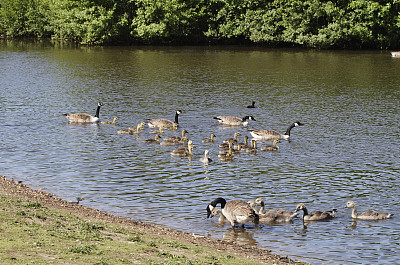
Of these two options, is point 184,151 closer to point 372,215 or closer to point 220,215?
point 220,215

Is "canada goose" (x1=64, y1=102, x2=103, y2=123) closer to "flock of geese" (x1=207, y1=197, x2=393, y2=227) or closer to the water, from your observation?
the water

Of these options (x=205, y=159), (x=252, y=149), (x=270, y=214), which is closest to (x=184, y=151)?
(x=205, y=159)

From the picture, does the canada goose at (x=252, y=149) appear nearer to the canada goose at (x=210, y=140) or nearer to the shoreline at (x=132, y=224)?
the canada goose at (x=210, y=140)

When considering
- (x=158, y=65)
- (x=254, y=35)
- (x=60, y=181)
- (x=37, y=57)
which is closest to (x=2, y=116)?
(x=60, y=181)

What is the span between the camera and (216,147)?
986 inches

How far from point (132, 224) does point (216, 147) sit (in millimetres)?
10425

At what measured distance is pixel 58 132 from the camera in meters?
27.3

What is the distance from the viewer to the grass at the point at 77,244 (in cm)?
1059

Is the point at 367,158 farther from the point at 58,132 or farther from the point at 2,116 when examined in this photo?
the point at 2,116

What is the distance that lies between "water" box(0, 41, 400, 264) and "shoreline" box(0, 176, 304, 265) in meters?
0.62

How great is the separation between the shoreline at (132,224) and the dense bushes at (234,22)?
53.9 meters

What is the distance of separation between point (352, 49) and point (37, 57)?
38.2 meters

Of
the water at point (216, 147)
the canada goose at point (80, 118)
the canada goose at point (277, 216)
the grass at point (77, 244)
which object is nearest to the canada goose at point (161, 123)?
the water at point (216, 147)

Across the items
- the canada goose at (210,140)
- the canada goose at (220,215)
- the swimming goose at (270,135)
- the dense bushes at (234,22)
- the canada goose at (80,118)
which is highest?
the dense bushes at (234,22)
